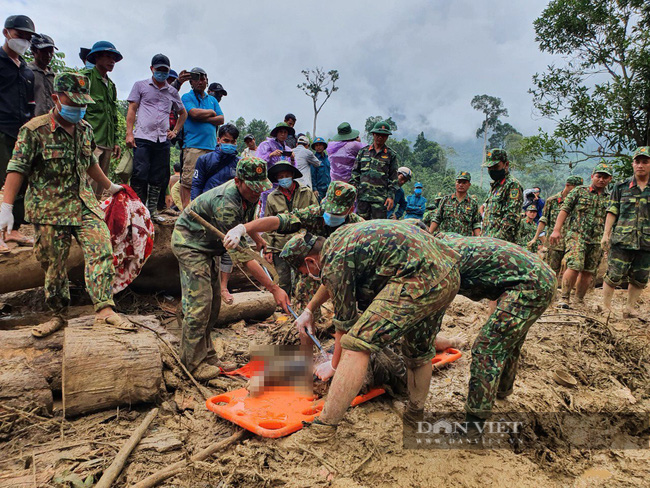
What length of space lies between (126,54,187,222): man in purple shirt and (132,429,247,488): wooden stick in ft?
11.6

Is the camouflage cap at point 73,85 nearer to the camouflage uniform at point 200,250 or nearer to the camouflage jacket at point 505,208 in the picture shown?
the camouflage uniform at point 200,250

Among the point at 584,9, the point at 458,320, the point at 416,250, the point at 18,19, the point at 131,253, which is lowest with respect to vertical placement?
the point at 458,320

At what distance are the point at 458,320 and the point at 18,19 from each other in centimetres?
641

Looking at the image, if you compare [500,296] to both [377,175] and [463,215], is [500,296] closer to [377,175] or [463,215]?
[377,175]

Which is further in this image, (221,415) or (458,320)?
(458,320)

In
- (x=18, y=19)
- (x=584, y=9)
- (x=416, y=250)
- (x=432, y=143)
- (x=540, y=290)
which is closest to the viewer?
(x=416, y=250)

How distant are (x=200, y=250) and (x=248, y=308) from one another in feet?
6.41

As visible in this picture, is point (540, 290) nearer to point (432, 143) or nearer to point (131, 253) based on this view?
point (131, 253)

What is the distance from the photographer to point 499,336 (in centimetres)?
288

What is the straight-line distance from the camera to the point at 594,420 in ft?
12.1

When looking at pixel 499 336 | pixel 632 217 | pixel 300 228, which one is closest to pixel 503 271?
pixel 499 336

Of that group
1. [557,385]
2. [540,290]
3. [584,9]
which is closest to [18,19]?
[540,290]

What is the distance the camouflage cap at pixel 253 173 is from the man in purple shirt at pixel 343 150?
386cm

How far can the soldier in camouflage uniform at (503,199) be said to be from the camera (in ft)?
17.9
